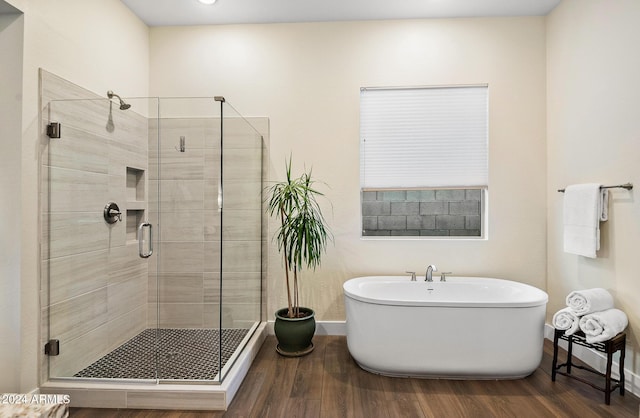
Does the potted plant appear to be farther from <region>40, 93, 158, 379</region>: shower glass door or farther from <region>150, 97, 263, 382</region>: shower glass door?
<region>40, 93, 158, 379</region>: shower glass door

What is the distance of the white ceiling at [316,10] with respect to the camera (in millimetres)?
2811

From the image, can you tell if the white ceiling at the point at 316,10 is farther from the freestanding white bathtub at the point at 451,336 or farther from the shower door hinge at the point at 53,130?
the freestanding white bathtub at the point at 451,336

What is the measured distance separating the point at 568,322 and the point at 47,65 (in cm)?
357

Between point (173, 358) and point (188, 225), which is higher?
point (188, 225)

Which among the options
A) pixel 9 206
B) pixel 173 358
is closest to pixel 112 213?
pixel 9 206

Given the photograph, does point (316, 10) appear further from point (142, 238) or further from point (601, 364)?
point (601, 364)

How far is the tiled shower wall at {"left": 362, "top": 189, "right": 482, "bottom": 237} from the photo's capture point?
3.66 m

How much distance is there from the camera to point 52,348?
2012 mm

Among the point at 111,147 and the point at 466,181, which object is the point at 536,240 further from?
the point at 111,147

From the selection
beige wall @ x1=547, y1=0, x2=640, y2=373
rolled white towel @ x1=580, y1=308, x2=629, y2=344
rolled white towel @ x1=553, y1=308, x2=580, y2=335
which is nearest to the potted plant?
rolled white towel @ x1=553, y1=308, x2=580, y2=335

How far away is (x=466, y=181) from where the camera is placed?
306cm

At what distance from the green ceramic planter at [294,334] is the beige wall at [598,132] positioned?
6.85 feet

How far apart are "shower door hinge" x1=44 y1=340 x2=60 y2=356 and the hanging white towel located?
3453 mm

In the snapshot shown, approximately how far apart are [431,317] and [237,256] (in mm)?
1380
